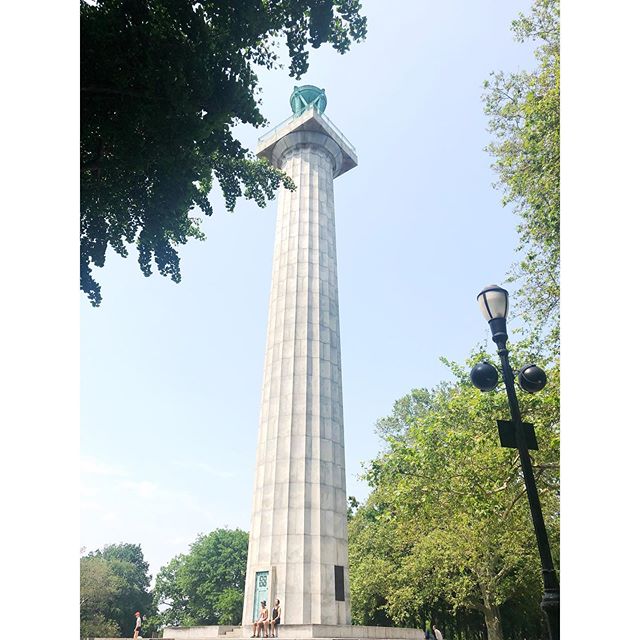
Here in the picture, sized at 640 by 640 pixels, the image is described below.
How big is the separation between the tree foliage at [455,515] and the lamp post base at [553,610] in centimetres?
915

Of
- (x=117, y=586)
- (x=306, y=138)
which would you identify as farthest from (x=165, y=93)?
(x=117, y=586)

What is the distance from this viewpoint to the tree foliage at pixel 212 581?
5609 cm

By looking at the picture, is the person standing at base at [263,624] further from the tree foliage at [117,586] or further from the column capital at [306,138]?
the tree foliage at [117,586]

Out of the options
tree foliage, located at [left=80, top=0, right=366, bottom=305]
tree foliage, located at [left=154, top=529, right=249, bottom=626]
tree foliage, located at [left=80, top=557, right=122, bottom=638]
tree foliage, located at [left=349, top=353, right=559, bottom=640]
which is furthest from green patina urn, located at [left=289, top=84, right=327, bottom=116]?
tree foliage, located at [left=80, top=557, right=122, bottom=638]

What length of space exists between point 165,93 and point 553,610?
27.6 ft

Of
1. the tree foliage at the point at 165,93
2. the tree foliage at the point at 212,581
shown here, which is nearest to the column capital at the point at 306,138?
the tree foliage at the point at 165,93

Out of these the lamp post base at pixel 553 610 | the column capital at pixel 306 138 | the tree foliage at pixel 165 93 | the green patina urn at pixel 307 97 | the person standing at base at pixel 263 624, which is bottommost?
the person standing at base at pixel 263 624

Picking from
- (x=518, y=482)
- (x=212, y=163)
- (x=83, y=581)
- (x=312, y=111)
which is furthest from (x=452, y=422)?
(x=83, y=581)

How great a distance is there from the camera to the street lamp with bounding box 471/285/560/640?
19.5 feet

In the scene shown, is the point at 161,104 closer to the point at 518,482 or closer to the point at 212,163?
the point at 212,163

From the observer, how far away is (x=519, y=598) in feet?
126

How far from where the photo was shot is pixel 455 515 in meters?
18.6

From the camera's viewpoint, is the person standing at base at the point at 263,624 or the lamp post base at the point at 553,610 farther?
the person standing at base at the point at 263,624

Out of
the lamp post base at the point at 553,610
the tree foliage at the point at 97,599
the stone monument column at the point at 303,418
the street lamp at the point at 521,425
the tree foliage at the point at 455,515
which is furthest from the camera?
the tree foliage at the point at 97,599
